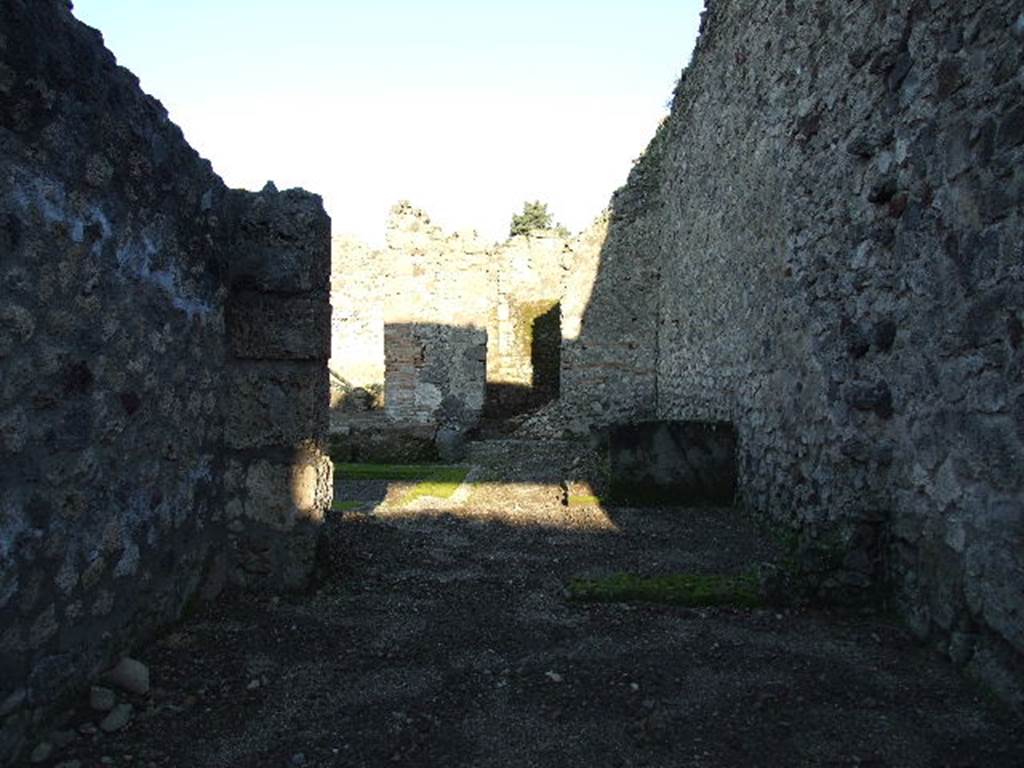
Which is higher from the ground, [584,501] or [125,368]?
[125,368]

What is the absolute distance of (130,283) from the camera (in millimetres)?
2904

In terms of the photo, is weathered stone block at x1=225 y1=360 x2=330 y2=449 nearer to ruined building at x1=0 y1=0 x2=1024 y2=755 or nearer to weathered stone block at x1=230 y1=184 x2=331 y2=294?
ruined building at x1=0 y1=0 x2=1024 y2=755

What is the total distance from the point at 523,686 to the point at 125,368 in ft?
6.13

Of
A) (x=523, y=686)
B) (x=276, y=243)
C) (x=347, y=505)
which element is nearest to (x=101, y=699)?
(x=523, y=686)

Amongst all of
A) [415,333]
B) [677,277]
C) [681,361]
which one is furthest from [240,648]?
[415,333]

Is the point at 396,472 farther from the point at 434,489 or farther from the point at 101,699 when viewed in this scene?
the point at 101,699

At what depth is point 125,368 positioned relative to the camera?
9.40ft

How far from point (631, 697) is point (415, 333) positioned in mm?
11054

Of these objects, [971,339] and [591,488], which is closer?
[971,339]

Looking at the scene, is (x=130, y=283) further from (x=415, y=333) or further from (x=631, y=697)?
(x=415, y=333)

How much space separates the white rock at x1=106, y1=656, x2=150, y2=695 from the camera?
2.61m

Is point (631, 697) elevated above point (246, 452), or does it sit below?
below

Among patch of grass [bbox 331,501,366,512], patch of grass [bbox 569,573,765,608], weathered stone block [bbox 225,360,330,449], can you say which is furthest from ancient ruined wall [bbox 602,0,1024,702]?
patch of grass [bbox 331,501,366,512]

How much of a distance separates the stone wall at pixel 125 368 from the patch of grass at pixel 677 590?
145 cm
